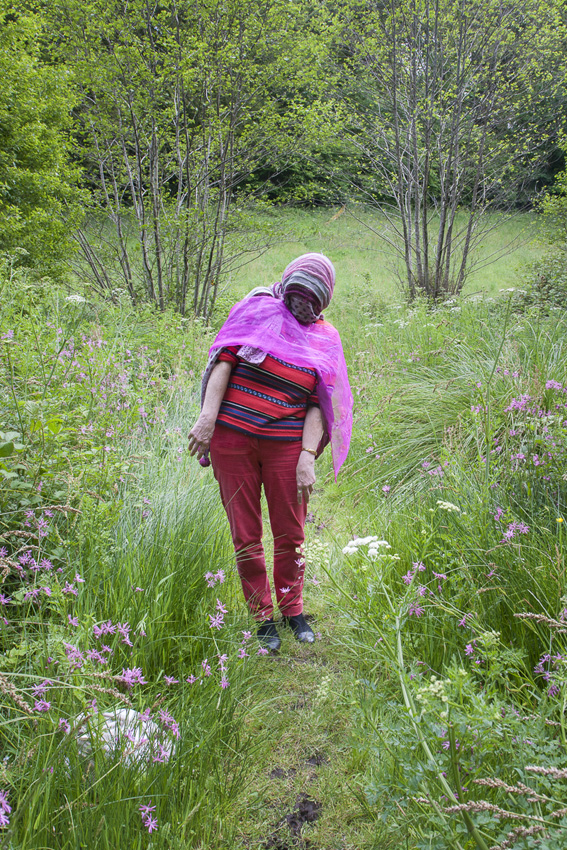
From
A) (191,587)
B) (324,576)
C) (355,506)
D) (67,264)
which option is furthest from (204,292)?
(191,587)

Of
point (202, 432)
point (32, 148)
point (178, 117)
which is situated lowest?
point (202, 432)

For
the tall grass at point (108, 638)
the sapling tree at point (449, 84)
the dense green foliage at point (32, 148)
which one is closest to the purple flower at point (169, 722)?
the tall grass at point (108, 638)

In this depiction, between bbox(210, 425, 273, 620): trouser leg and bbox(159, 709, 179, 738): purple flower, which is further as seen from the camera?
bbox(210, 425, 273, 620): trouser leg

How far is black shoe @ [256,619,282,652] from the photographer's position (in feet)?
9.50

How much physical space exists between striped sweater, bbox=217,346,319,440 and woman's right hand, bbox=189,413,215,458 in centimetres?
7

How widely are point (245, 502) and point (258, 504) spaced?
0.32 ft

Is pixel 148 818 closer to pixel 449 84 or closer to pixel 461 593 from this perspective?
pixel 461 593

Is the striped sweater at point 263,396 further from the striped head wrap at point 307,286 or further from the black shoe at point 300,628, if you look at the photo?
the black shoe at point 300,628

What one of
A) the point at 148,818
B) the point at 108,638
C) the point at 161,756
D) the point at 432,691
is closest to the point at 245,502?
the point at 108,638

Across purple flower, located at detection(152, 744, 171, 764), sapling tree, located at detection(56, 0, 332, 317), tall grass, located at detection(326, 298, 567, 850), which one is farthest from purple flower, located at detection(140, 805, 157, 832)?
sapling tree, located at detection(56, 0, 332, 317)

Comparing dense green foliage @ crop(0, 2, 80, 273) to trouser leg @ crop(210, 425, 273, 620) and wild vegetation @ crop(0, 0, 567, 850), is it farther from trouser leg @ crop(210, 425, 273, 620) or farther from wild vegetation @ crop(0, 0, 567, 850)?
trouser leg @ crop(210, 425, 273, 620)

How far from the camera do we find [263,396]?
275 centimetres

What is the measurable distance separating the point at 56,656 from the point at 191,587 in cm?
89

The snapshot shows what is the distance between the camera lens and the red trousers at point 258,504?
9.21 feet
